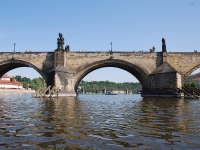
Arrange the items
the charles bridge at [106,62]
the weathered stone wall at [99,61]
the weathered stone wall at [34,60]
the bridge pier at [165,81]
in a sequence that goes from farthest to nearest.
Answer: the weathered stone wall at [34,60]
the weathered stone wall at [99,61]
the charles bridge at [106,62]
the bridge pier at [165,81]

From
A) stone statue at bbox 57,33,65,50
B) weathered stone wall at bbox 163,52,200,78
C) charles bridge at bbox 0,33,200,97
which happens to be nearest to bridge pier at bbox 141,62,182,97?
charles bridge at bbox 0,33,200,97

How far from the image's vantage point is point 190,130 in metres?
6.29

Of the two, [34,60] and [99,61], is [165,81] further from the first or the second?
[34,60]

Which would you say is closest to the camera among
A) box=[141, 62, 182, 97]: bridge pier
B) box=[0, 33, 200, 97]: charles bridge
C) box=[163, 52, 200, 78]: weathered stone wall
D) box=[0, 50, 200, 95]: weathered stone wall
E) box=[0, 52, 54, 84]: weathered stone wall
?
box=[141, 62, 182, 97]: bridge pier

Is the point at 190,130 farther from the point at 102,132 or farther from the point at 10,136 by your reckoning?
the point at 10,136

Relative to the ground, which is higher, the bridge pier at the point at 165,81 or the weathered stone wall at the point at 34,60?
the weathered stone wall at the point at 34,60

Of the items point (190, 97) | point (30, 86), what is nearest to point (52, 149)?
point (190, 97)

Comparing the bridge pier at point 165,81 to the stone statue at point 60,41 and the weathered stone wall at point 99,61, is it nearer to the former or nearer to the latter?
the weathered stone wall at point 99,61

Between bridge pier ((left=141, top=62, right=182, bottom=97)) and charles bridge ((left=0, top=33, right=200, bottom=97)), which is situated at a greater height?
charles bridge ((left=0, top=33, right=200, bottom=97))

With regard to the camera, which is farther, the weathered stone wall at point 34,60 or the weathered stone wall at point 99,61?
the weathered stone wall at point 34,60

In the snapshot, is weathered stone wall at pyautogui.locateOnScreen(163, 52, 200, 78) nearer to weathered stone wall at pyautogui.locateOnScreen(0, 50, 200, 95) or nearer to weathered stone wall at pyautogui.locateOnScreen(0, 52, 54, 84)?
weathered stone wall at pyautogui.locateOnScreen(0, 50, 200, 95)

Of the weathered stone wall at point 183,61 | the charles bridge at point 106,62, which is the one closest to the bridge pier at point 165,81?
the charles bridge at point 106,62

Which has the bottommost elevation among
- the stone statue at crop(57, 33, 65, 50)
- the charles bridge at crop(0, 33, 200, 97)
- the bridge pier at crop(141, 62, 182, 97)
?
the bridge pier at crop(141, 62, 182, 97)

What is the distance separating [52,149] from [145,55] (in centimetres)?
3357
